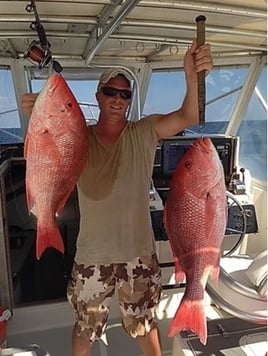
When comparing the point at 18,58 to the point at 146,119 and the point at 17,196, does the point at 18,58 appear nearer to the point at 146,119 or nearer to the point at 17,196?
the point at 17,196

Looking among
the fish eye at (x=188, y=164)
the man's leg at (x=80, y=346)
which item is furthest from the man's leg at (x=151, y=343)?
the fish eye at (x=188, y=164)

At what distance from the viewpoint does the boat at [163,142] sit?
6.40 ft

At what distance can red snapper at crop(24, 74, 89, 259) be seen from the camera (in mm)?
1133

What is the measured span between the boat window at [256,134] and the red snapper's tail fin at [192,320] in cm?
318

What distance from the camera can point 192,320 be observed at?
1255 millimetres

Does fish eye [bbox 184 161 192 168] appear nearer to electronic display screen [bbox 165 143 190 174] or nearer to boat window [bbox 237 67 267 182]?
electronic display screen [bbox 165 143 190 174]

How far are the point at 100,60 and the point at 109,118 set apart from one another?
271 cm

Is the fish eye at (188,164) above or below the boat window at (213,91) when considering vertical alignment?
below

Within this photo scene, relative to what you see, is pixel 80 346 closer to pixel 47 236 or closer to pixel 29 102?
pixel 47 236

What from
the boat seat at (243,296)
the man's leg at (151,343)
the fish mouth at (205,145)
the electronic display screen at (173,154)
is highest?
the fish mouth at (205,145)

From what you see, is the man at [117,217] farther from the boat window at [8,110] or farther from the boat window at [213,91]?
the boat window at [213,91]

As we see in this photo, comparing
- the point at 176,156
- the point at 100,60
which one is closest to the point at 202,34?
the point at 176,156

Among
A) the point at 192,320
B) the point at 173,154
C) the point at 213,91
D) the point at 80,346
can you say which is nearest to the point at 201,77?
the point at 192,320

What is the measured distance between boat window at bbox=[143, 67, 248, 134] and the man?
3167 millimetres
